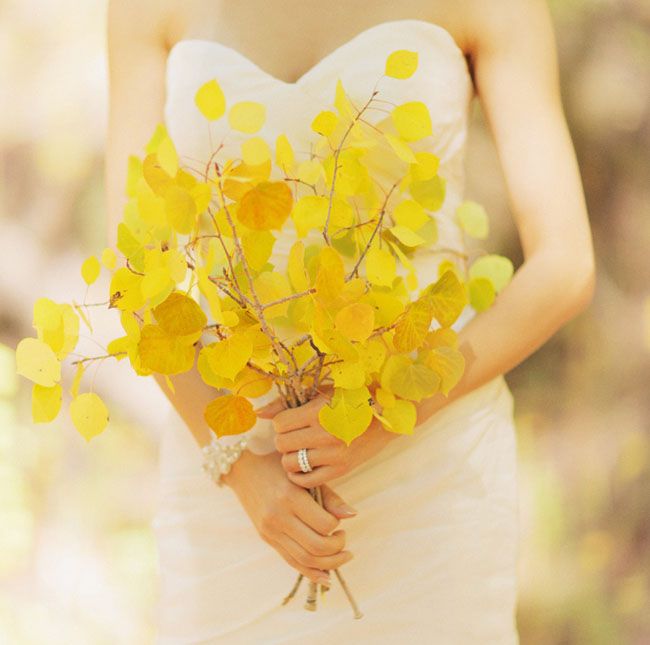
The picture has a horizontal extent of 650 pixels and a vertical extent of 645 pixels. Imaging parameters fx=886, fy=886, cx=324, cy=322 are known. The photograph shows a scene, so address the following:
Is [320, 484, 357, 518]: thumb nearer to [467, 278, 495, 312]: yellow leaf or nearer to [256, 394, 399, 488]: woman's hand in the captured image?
[256, 394, 399, 488]: woman's hand

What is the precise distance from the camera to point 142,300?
789 millimetres

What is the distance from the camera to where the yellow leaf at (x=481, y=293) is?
116cm

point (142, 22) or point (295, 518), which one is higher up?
point (142, 22)

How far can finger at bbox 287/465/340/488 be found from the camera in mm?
975

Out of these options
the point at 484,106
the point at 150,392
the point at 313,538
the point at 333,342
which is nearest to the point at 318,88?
the point at 484,106

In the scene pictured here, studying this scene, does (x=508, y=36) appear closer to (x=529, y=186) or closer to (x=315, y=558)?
(x=529, y=186)

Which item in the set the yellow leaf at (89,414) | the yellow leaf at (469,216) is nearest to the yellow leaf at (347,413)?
the yellow leaf at (89,414)

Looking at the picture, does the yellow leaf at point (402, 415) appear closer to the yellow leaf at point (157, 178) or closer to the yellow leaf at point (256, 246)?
the yellow leaf at point (256, 246)

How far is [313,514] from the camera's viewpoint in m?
0.98

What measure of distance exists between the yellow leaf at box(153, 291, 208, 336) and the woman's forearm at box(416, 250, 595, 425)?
0.38m

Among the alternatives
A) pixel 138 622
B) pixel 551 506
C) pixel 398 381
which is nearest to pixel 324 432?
pixel 398 381

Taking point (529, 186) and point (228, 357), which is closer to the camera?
point (228, 357)

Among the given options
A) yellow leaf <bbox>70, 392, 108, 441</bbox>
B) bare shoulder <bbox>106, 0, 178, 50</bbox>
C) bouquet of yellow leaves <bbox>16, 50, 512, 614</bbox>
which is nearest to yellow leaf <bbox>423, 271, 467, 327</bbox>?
bouquet of yellow leaves <bbox>16, 50, 512, 614</bbox>

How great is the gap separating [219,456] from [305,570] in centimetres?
17
